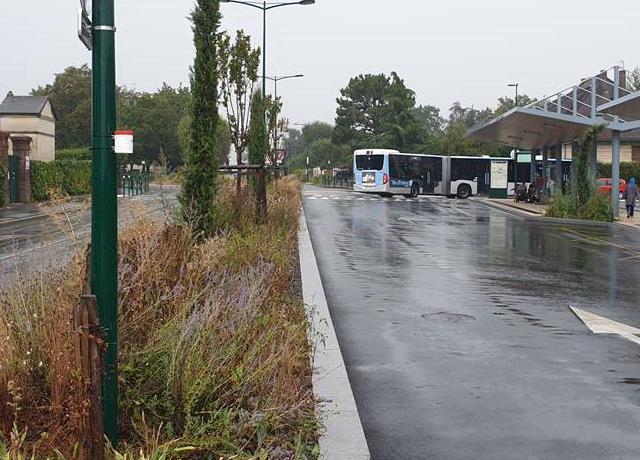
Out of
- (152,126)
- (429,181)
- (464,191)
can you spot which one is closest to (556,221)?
(429,181)

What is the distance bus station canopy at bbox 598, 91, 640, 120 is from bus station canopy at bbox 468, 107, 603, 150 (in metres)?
0.96

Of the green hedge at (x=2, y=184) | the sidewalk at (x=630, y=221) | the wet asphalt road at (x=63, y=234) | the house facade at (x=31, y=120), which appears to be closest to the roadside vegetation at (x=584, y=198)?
the sidewalk at (x=630, y=221)

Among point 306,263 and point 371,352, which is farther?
point 306,263

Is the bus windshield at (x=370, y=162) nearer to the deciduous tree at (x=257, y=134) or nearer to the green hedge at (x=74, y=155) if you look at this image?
the green hedge at (x=74, y=155)

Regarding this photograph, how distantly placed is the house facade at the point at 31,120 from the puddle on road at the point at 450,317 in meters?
51.7

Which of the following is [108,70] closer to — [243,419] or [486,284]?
[243,419]

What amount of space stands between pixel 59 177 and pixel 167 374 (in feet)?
125

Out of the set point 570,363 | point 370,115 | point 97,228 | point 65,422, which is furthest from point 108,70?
point 370,115

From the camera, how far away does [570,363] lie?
301 inches

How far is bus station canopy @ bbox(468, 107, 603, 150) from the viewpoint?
3095 centimetres

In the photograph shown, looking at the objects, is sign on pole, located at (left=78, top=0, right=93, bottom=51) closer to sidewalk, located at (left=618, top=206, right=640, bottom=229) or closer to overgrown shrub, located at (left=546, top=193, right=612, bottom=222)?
sidewalk, located at (left=618, top=206, right=640, bottom=229)

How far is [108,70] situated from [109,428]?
185cm

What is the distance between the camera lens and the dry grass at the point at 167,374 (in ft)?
14.4

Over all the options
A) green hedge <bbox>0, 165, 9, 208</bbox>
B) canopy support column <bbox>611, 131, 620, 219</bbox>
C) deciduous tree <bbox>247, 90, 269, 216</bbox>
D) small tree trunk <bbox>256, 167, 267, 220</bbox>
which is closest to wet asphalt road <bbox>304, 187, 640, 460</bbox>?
small tree trunk <bbox>256, 167, 267, 220</bbox>
